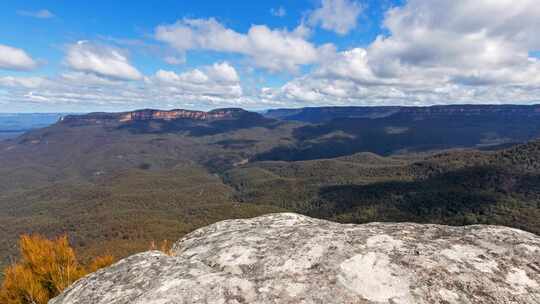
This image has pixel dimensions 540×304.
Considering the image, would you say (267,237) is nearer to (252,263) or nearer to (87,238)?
(252,263)

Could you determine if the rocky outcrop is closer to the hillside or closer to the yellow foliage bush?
the yellow foliage bush

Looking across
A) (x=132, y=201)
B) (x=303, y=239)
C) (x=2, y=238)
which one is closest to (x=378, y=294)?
(x=303, y=239)

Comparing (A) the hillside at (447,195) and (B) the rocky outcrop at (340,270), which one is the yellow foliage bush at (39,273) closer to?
(B) the rocky outcrop at (340,270)

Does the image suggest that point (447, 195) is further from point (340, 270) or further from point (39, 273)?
point (39, 273)

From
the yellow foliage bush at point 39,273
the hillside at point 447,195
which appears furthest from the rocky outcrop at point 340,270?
the hillside at point 447,195

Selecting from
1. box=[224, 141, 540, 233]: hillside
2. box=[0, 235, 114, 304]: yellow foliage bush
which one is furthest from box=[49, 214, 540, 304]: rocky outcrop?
box=[224, 141, 540, 233]: hillside

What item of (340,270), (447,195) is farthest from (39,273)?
(447,195)
